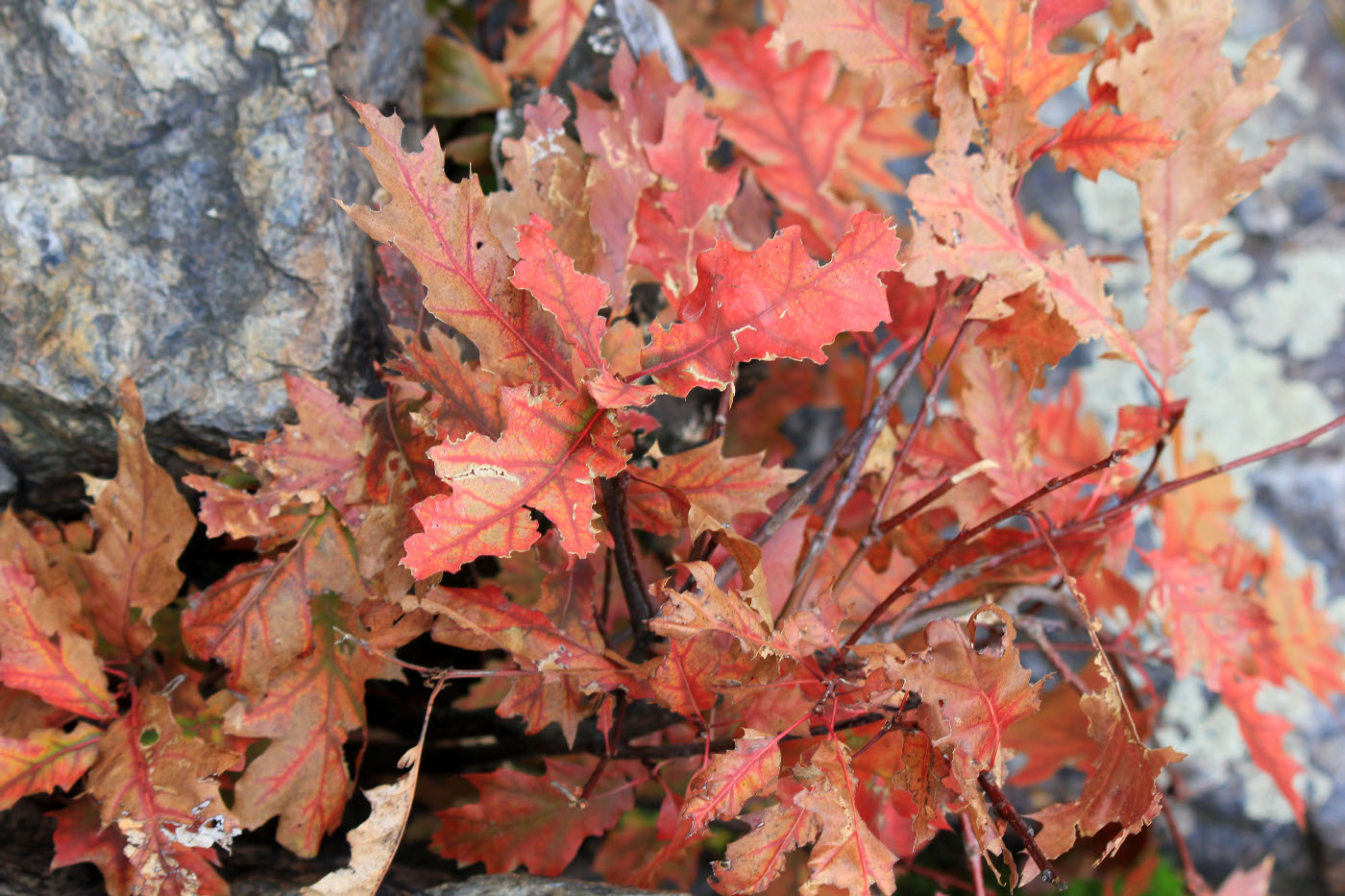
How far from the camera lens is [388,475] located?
602mm

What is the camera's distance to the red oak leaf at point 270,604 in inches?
25.9

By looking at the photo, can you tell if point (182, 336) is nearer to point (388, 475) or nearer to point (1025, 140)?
point (388, 475)

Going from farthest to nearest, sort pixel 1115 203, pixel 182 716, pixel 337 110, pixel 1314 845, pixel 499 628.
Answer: pixel 1115 203, pixel 1314 845, pixel 337 110, pixel 182 716, pixel 499 628

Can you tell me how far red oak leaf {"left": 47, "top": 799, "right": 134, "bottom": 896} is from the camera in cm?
65

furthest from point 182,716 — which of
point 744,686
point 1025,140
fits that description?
→ point 1025,140

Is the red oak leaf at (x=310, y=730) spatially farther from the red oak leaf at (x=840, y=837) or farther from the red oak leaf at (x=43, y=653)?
the red oak leaf at (x=840, y=837)

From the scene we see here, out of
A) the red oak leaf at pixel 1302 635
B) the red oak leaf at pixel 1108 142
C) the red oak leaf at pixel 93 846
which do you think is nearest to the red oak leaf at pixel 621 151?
the red oak leaf at pixel 1108 142

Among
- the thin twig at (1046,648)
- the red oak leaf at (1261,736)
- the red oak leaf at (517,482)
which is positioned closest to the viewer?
the red oak leaf at (517,482)

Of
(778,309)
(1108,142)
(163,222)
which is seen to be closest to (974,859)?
(778,309)

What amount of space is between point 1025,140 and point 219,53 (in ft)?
2.35

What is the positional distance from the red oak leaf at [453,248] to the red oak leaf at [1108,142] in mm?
453

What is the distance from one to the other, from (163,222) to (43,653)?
1.26 ft

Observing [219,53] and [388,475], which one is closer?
[388,475]

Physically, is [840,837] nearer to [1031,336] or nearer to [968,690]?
[968,690]
